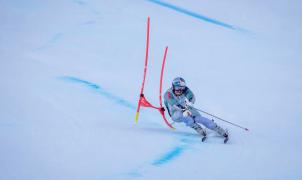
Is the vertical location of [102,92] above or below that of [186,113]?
below

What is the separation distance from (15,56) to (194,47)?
125 inches

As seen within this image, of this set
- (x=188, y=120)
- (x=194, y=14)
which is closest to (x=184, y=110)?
(x=188, y=120)

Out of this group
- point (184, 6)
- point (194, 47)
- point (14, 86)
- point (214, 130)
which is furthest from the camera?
point (184, 6)

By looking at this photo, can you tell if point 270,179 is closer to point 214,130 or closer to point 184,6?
point 214,130

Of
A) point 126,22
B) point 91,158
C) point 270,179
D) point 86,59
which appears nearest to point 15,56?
point 86,59

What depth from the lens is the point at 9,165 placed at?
455 cm

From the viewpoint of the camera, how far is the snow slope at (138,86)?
189 inches

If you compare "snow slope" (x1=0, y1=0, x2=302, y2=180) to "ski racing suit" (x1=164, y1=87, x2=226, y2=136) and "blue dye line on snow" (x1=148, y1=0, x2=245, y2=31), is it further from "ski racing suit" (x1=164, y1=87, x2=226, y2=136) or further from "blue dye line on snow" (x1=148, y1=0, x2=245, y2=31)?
"ski racing suit" (x1=164, y1=87, x2=226, y2=136)

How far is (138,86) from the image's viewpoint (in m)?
6.82

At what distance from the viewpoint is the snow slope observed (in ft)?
15.8

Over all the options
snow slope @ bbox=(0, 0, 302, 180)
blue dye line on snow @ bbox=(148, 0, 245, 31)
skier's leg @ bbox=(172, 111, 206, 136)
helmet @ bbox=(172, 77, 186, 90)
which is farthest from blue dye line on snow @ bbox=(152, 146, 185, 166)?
blue dye line on snow @ bbox=(148, 0, 245, 31)

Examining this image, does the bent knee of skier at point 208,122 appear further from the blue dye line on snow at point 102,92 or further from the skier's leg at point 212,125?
the blue dye line on snow at point 102,92

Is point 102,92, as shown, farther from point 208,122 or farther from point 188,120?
point 208,122

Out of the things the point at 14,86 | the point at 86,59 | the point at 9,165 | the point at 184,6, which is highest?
the point at 184,6
